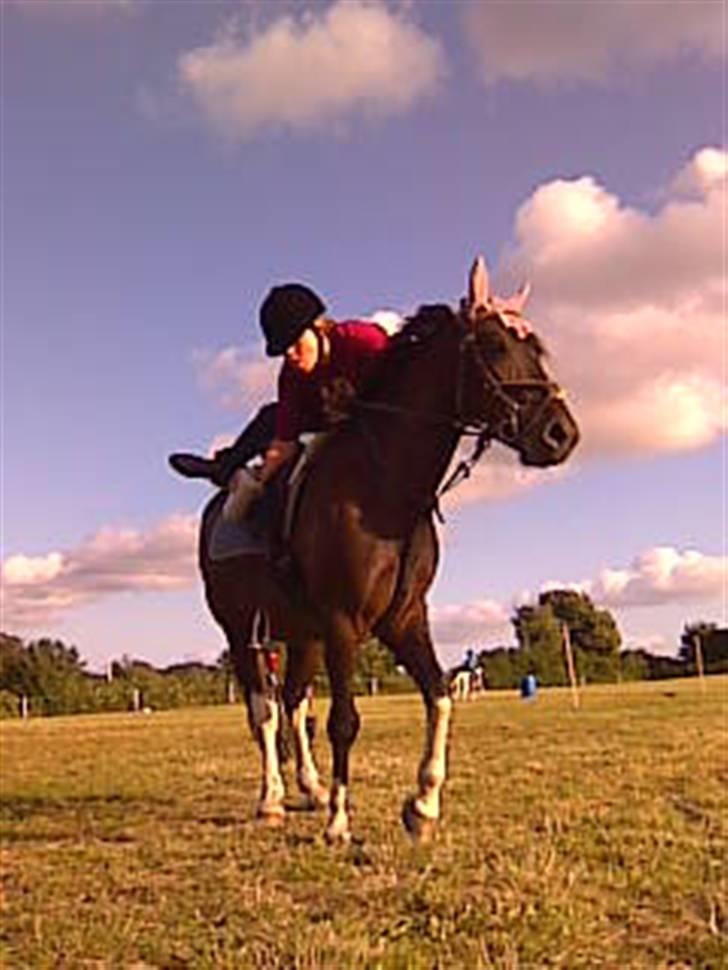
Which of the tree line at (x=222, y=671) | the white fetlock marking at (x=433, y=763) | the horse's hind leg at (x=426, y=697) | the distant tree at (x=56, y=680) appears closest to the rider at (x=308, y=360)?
the horse's hind leg at (x=426, y=697)

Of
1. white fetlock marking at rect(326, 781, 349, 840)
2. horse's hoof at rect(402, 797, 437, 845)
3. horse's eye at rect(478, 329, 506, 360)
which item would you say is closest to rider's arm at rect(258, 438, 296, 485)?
horse's eye at rect(478, 329, 506, 360)

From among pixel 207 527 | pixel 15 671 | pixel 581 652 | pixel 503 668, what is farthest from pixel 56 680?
pixel 207 527

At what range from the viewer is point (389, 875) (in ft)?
24.9

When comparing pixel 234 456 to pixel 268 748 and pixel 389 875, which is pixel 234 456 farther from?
pixel 389 875

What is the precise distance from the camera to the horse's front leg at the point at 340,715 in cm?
889

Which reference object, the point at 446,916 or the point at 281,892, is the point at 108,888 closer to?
the point at 281,892

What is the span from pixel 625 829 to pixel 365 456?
2.85 metres

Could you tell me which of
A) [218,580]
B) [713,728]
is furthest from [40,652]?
[218,580]

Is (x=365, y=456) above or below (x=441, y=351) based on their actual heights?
below

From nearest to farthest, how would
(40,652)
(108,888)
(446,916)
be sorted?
(446,916) < (108,888) < (40,652)

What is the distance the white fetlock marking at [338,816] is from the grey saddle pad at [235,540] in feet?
6.30

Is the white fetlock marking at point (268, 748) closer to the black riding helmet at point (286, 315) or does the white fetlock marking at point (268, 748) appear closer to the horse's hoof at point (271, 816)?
the horse's hoof at point (271, 816)

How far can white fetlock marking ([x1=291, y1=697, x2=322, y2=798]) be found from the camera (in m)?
11.3

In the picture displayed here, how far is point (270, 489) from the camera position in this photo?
1001 centimetres
